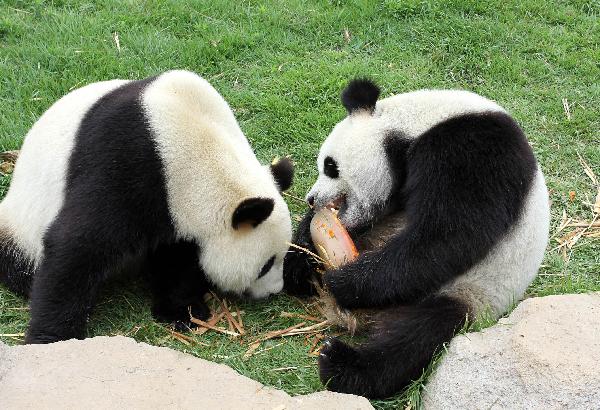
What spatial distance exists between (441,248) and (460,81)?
3286mm

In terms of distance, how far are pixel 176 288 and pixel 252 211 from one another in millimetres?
846

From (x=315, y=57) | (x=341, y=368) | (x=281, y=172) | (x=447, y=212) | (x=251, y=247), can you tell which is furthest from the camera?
(x=315, y=57)

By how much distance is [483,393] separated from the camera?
3.52 m

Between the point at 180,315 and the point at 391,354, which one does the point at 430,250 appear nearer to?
the point at 391,354

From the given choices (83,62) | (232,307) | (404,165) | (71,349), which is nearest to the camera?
(71,349)

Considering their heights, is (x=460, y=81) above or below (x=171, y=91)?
below

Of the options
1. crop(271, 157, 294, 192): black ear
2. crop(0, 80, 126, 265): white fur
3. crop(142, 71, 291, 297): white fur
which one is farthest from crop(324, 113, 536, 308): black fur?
crop(0, 80, 126, 265): white fur

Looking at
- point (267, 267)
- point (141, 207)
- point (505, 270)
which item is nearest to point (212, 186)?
point (141, 207)

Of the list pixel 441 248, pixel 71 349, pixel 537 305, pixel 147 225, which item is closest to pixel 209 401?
pixel 71 349

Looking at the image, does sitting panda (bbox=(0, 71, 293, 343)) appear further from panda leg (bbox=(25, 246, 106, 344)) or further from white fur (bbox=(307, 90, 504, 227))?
white fur (bbox=(307, 90, 504, 227))

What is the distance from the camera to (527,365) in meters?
3.52

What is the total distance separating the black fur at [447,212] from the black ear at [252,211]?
Result: 593 mm

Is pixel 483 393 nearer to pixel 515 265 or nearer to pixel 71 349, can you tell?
pixel 515 265

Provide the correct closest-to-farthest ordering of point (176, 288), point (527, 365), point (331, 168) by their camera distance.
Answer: point (527, 365), point (176, 288), point (331, 168)
